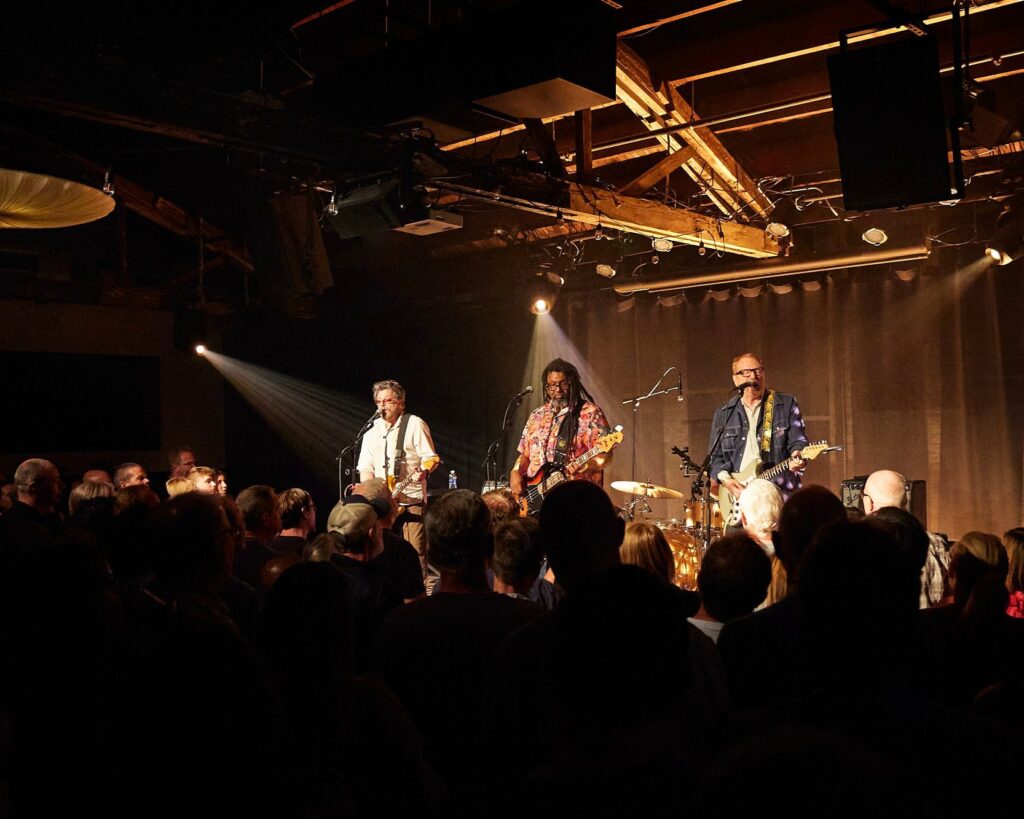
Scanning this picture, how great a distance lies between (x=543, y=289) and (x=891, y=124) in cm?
568

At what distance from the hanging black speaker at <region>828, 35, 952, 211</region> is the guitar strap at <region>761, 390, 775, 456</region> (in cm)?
243

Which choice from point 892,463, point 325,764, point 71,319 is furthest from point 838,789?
point 71,319

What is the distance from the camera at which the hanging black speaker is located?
4.76 m

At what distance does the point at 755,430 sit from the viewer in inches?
286

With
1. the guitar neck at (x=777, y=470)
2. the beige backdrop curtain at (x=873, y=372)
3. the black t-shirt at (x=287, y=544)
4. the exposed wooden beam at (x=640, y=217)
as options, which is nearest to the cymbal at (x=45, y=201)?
the black t-shirt at (x=287, y=544)

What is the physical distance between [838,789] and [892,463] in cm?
910

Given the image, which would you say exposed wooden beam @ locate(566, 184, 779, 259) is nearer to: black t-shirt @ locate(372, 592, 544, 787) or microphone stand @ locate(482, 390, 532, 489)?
microphone stand @ locate(482, 390, 532, 489)

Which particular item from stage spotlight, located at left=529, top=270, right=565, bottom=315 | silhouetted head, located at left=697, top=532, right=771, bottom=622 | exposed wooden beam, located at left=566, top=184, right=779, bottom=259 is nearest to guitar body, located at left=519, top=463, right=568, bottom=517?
exposed wooden beam, located at left=566, top=184, right=779, bottom=259

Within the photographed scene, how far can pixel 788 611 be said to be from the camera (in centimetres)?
236

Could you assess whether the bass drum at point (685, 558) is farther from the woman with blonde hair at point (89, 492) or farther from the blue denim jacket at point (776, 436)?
the woman with blonde hair at point (89, 492)

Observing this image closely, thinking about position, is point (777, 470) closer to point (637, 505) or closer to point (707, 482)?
point (707, 482)

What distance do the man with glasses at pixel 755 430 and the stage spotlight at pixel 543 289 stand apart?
3351mm

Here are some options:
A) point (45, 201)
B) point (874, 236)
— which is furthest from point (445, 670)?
point (874, 236)

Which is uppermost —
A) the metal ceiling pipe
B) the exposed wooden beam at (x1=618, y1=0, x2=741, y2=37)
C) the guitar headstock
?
the exposed wooden beam at (x1=618, y1=0, x2=741, y2=37)
